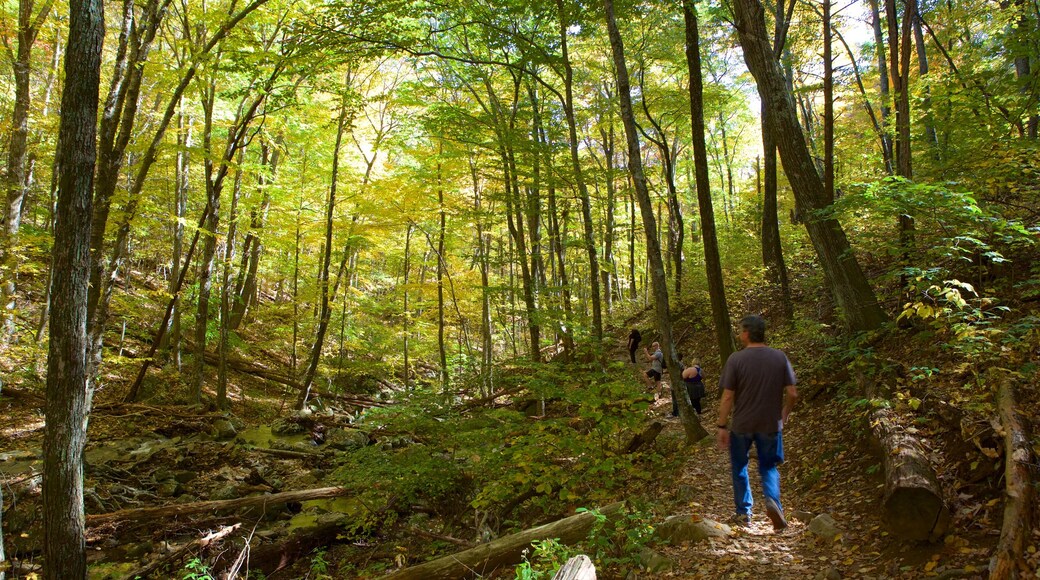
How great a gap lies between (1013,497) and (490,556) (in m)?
4.53

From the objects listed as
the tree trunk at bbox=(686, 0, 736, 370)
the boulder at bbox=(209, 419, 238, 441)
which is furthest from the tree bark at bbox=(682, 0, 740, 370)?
the boulder at bbox=(209, 419, 238, 441)

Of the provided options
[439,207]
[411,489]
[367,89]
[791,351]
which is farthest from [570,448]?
[367,89]

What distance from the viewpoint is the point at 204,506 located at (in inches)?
300

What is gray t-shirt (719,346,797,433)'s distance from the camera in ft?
13.8

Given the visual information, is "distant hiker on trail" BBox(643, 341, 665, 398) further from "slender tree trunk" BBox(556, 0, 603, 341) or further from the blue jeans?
the blue jeans

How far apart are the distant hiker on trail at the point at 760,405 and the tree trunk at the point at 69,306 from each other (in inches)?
265

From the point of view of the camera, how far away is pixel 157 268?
22.6 m

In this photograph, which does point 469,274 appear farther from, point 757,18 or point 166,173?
point 757,18

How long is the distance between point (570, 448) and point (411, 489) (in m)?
2.89

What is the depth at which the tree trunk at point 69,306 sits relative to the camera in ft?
17.7

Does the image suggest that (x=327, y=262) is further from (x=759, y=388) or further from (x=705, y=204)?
(x=759, y=388)

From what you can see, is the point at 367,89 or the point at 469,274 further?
the point at 469,274

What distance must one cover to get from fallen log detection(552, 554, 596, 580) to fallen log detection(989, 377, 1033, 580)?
2198 mm

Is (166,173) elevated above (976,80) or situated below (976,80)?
above
